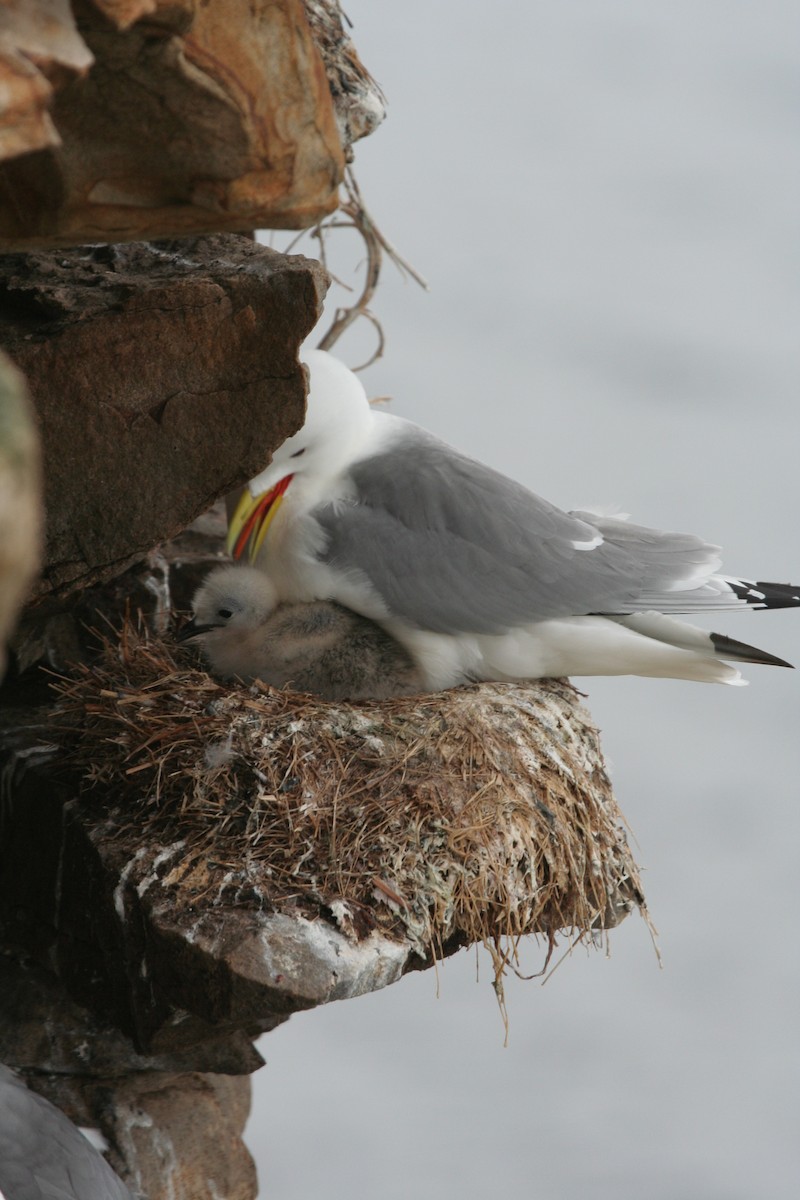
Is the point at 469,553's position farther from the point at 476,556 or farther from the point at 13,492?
the point at 13,492

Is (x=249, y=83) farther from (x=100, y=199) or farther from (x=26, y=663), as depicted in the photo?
(x=26, y=663)

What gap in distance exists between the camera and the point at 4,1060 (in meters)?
2.39

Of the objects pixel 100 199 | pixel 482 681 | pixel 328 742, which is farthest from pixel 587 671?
pixel 100 199

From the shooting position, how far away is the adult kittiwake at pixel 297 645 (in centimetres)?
245

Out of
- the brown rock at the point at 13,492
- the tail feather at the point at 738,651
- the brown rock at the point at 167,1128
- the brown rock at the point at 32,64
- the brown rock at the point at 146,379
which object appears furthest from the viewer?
the tail feather at the point at 738,651

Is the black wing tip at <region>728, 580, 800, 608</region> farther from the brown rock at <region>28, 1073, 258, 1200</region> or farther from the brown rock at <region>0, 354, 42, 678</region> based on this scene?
the brown rock at <region>0, 354, 42, 678</region>

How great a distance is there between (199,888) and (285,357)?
2.45 ft

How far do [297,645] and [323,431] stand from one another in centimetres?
37

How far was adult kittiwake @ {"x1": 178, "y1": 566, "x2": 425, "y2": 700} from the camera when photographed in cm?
245

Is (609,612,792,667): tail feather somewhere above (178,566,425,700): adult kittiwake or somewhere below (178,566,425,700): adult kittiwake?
above

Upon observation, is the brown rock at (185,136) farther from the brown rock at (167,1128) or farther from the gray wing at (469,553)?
the brown rock at (167,1128)

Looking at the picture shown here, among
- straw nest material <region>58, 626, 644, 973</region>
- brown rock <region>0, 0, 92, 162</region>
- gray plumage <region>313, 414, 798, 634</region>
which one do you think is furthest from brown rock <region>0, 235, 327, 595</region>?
brown rock <region>0, 0, 92, 162</region>

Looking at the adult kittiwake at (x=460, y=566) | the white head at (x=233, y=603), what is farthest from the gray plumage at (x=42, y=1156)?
the adult kittiwake at (x=460, y=566)

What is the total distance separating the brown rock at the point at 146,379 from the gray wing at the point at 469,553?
1.27ft
